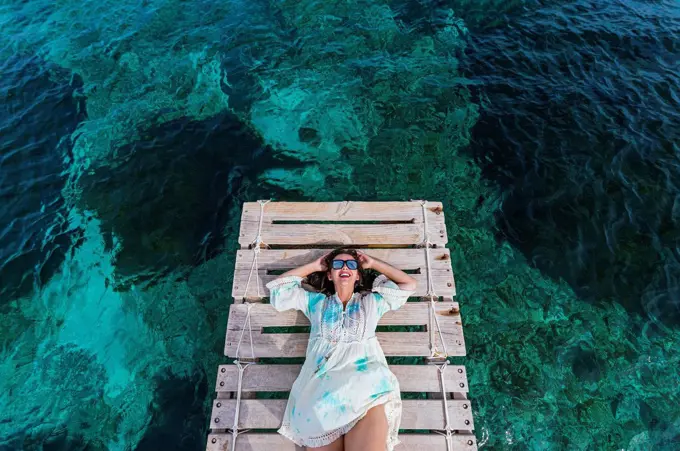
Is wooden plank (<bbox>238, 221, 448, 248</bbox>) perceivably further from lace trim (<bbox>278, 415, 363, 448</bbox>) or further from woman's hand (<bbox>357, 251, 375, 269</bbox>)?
lace trim (<bbox>278, 415, 363, 448</bbox>)

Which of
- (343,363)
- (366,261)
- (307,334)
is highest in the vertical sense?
(366,261)

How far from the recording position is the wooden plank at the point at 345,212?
7781 mm

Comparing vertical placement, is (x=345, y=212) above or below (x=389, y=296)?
above

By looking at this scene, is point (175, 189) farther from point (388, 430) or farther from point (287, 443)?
point (388, 430)

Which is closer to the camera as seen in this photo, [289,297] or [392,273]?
[289,297]

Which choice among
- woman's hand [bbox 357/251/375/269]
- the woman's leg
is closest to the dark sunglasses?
woman's hand [bbox 357/251/375/269]

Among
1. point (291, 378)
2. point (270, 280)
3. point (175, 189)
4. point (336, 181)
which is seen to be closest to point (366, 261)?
point (270, 280)

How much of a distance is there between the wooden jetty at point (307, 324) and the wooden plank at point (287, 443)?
0.01 metres

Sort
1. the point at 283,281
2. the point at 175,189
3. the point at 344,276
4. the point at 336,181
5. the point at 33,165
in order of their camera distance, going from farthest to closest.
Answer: the point at 33,165 → the point at 336,181 → the point at 175,189 → the point at 283,281 → the point at 344,276

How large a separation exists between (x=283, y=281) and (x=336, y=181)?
14.4 ft

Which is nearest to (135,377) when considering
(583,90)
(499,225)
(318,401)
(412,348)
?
(318,401)

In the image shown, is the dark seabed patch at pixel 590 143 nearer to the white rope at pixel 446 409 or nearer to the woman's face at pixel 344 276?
the white rope at pixel 446 409

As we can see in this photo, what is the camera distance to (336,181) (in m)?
10.1

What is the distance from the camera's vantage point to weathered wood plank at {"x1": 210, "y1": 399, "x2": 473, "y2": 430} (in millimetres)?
5773
